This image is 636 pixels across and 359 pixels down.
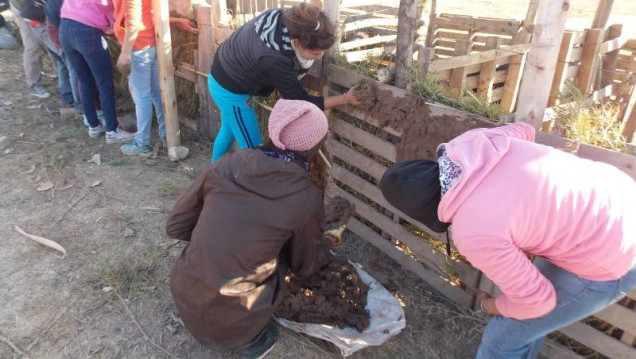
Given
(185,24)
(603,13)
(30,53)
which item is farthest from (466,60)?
(30,53)

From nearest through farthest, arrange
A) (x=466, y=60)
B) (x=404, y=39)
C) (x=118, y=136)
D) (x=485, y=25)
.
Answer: (x=404, y=39)
(x=466, y=60)
(x=118, y=136)
(x=485, y=25)

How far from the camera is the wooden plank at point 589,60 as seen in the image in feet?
15.9

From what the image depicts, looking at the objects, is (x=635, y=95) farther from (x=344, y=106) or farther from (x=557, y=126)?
(x=344, y=106)

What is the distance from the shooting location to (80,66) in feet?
16.6

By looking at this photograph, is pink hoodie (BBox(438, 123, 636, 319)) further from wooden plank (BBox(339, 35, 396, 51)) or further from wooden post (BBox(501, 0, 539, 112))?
wooden post (BBox(501, 0, 539, 112))

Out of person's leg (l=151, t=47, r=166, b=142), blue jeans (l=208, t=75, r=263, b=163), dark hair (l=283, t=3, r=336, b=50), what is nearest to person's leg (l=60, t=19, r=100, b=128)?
person's leg (l=151, t=47, r=166, b=142)

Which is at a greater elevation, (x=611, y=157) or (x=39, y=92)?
(x=611, y=157)

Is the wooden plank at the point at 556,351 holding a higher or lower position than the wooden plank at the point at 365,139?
lower

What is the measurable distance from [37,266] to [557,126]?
12.4ft

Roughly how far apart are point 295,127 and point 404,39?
3.90ft

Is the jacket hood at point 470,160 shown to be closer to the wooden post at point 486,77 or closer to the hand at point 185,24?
the wooden post at point 486,77

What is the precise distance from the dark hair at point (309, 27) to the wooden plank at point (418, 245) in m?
1.43

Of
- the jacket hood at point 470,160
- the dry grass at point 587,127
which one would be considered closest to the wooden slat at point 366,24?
the dry grass at point 587,127

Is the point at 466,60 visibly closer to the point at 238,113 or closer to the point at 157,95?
the point at 238,113
